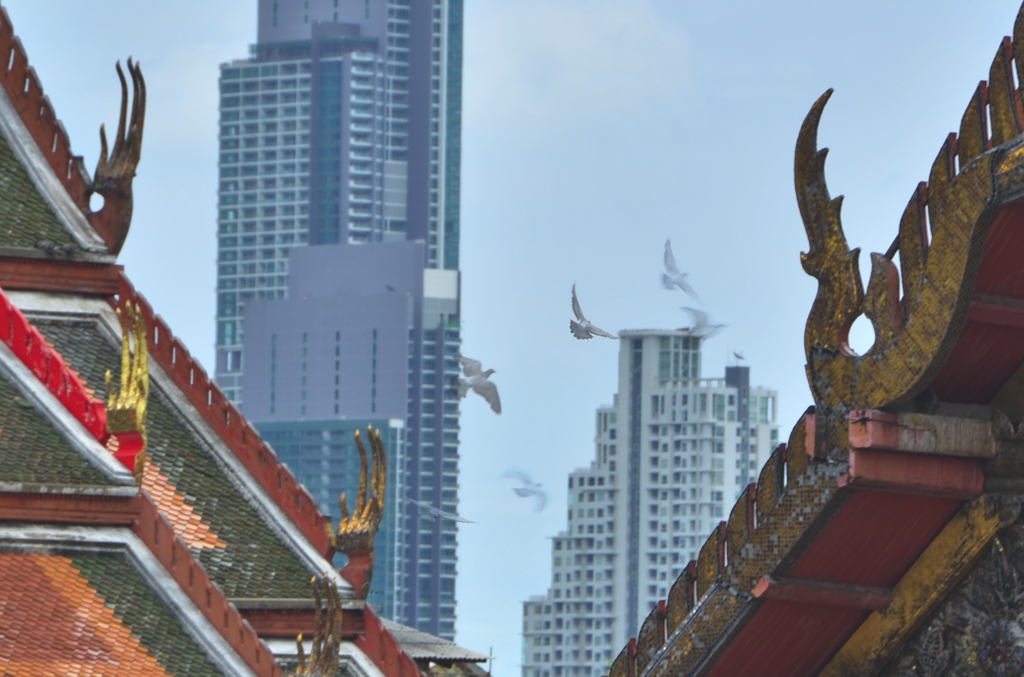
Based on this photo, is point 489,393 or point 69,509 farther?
point 489,393

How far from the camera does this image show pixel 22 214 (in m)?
31.8

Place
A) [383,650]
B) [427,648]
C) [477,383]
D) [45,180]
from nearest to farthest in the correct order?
[383,650] → [45,180] → [427,648] → [477,383]

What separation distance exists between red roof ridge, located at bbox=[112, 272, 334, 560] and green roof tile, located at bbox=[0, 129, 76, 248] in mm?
1186

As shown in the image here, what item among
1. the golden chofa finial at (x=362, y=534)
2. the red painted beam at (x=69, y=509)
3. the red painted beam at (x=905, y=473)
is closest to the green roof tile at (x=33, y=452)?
the red painted beam at (x=69, y=509)

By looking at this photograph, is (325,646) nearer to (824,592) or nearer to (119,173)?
(119,173)

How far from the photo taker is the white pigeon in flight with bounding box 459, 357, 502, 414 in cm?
4941

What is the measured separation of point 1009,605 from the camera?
10.1 m

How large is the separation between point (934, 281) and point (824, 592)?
65.0 inches

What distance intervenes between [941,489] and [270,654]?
664 inches

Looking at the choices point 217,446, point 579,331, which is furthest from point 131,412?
point 579,331

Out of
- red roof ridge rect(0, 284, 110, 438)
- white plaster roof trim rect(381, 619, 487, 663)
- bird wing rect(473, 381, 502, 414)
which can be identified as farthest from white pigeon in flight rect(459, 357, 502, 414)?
red roof ridge rect(0, 284, 110, 438)

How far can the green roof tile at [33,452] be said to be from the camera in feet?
83.8

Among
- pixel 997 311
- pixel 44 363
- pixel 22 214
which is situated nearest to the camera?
pixel 997 311

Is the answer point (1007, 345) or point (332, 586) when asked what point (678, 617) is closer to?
point (1007, 345)
